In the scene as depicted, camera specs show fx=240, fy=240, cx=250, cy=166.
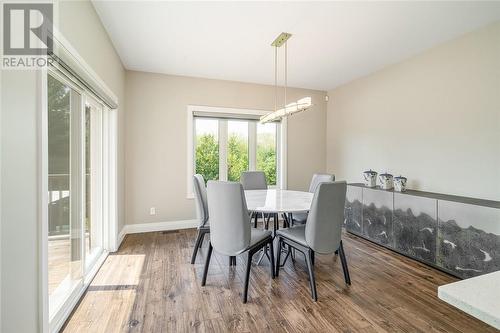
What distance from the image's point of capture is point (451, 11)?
2.29 metres

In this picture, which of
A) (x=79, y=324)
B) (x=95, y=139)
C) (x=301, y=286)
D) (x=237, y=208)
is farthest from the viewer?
(x=95, y=139)

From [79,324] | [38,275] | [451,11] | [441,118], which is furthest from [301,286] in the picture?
[451,11]

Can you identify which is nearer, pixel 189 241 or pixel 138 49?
pixel 138 49

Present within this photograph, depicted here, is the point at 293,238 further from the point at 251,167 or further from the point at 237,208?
the point at 251,167

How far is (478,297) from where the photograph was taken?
0.60 metres

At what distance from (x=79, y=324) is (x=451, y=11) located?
4145 millimetres

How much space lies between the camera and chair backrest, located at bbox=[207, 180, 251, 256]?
6.60ft

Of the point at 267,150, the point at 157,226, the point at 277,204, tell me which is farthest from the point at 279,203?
the point at 157,226

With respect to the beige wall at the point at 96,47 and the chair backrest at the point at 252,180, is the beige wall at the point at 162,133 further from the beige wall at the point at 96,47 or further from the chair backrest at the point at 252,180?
the chair backrest at the point at 252,180

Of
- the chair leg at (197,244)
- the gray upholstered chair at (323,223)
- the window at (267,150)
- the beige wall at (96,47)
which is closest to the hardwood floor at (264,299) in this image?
the chair leg at (197,244)

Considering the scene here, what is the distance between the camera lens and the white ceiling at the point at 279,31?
2232 mm

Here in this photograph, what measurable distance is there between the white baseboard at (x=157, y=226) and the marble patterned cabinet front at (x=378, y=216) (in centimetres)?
277

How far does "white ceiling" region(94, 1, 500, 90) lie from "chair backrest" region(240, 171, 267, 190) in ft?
5.43

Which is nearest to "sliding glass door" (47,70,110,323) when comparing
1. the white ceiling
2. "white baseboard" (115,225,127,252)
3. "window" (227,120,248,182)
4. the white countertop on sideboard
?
"white baseboard" (115,225,127,252)
